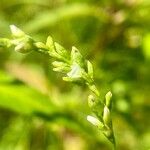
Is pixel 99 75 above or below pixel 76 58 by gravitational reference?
below

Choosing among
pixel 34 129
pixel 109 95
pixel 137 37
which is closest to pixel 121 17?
pixel 137 37

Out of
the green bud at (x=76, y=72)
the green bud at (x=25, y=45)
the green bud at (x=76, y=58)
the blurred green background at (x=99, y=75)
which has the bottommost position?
the blurred green background at (x=99, y=75)

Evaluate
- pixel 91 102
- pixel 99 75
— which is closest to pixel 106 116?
pixel 91 102

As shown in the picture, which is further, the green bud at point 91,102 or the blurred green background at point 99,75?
the blurred green background at point 99,75

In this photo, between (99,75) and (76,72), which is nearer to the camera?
(76,72)

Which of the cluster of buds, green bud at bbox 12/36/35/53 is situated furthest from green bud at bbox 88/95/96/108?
green bud at bbox 12/36/35/53

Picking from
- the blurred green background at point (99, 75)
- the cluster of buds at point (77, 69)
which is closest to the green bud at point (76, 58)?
the cluster of buds at point (77, 69)

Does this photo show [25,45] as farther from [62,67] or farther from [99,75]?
[99,75]

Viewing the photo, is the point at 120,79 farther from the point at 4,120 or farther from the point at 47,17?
the point at 4,120

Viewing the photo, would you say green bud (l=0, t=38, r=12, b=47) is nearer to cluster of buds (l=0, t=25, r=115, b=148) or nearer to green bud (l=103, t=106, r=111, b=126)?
cluster of buds (l=0, t=25, r=115, b=148)

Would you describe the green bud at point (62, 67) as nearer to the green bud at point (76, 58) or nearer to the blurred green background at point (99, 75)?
the green bud at point (76, 58)

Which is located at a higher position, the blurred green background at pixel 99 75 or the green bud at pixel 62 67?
the green bud at pixel 62 67
